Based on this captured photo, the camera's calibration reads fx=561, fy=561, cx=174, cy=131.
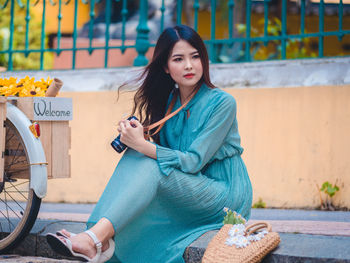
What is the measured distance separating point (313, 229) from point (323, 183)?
1.23 meters

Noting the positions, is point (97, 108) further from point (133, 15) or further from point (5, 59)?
point (133, 15)

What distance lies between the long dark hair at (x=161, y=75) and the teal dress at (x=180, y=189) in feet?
0.63

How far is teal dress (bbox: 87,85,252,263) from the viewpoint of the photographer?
258cm

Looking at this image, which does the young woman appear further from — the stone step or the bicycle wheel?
the bicycle wheel

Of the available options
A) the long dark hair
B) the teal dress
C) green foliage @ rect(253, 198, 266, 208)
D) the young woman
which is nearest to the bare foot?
the young woman

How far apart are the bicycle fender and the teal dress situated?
483mm

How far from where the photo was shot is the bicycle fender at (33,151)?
2980mm

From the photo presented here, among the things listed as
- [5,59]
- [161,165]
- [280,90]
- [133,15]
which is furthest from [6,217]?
[133,15]

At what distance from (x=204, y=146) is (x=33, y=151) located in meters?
0.95

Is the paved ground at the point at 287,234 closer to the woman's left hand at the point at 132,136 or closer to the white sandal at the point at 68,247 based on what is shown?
the white sandal at the point at 68,247

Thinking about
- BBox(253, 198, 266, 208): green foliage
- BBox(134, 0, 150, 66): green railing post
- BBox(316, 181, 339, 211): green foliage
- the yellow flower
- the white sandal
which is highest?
BBox(134, 0, 150, 66): green railing post

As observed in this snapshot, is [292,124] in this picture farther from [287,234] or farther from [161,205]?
[161,205]

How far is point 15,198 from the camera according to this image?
335 cm

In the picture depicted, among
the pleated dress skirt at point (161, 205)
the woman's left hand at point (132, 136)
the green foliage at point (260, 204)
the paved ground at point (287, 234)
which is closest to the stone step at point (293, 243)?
the paved ground at point (287, 234)
